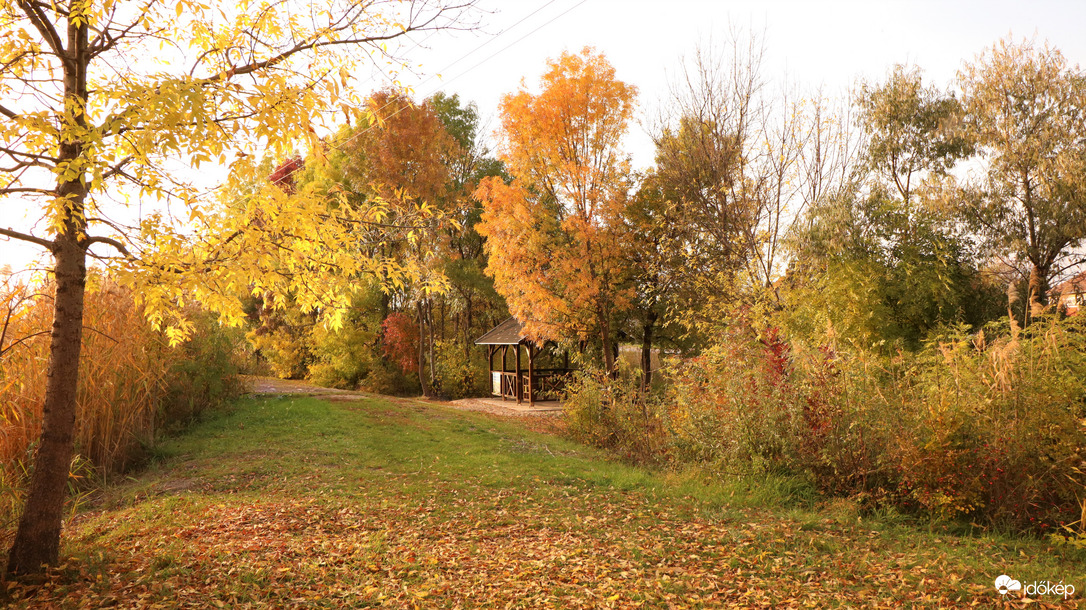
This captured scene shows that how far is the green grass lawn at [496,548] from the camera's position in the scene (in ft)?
13.5

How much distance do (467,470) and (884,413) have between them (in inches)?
191

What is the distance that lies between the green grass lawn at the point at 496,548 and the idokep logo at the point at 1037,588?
0.23 ft

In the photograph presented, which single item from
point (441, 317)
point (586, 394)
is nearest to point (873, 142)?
point (586, 394)

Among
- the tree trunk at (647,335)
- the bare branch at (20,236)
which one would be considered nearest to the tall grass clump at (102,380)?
the bare branch at (20,236)

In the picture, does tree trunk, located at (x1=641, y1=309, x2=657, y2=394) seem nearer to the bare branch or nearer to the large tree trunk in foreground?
the large tree trunk in foreground

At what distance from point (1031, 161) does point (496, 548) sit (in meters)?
17.9

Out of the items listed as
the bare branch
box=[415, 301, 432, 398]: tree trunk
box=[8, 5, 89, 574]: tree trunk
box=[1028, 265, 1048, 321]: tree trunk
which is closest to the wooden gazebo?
Result: box=[415, 301, 432, 398]: tree trunk

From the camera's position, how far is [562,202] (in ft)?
52.2

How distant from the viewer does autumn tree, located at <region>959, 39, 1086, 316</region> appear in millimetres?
15883

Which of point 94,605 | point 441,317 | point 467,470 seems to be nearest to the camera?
point 94,605

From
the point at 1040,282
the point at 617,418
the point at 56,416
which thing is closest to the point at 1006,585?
the point at 56,416

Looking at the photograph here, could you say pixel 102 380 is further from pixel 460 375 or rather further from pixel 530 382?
pixel 460 375

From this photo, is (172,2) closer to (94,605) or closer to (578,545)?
(94,605)

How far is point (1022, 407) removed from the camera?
17.9ft
